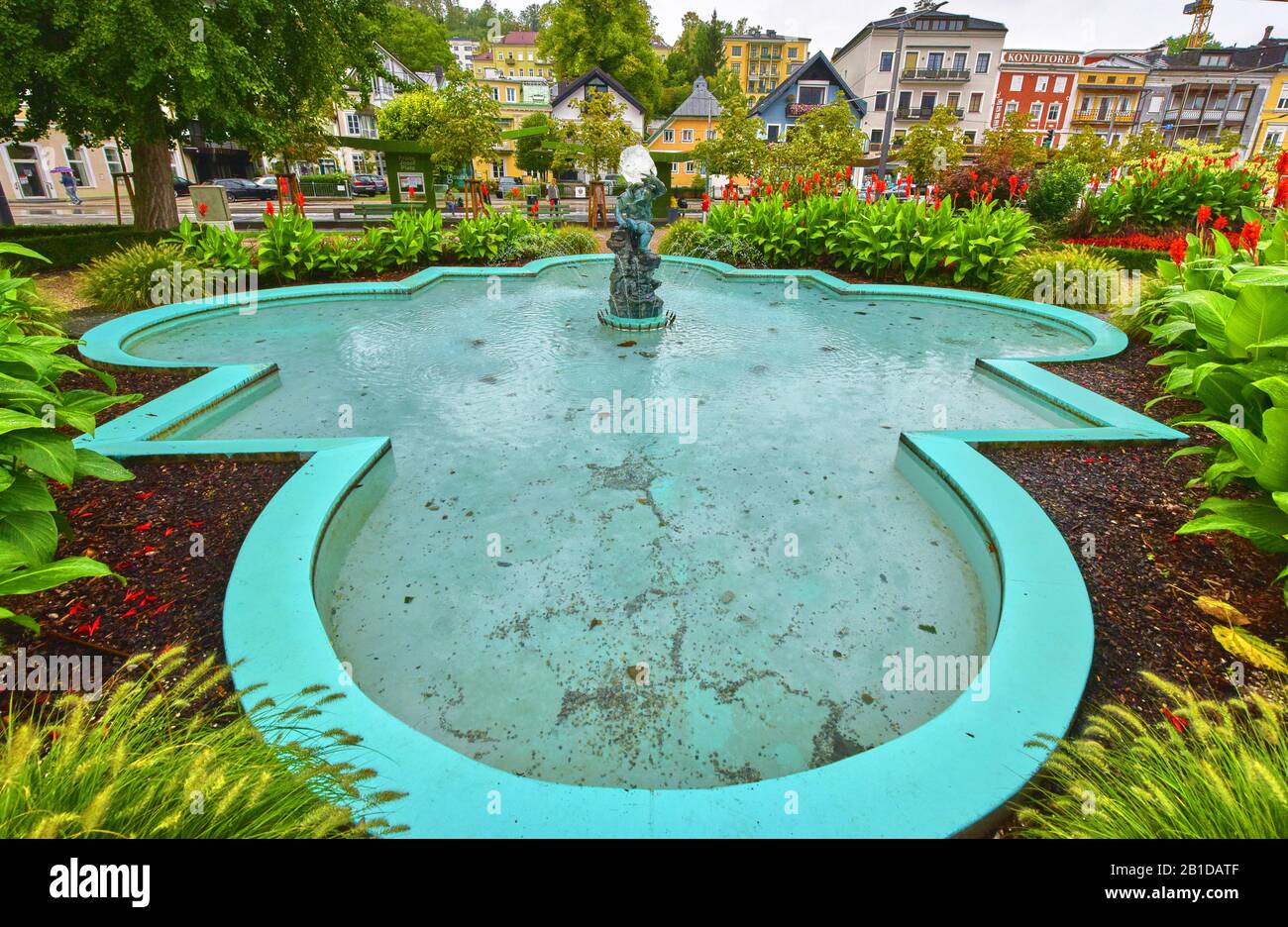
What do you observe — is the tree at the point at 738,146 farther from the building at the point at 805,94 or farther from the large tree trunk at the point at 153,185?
the building at the point at 805,94

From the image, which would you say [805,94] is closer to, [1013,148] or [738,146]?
[738,146]

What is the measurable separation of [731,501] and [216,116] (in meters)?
15.2

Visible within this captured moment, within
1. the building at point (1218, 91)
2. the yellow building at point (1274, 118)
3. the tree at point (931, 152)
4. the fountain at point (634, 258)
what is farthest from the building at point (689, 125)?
the yellow building at point (1274, 118)

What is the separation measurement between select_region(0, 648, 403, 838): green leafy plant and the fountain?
299 inches

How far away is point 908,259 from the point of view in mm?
11562

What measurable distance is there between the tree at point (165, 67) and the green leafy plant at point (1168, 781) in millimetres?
15592

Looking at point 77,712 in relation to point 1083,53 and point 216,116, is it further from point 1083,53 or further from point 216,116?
point 1083,53

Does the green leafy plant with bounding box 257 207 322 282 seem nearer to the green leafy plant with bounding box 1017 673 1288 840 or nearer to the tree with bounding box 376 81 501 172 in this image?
the tree with bounding box 376 81 501 172

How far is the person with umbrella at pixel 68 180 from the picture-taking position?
34.5 meters

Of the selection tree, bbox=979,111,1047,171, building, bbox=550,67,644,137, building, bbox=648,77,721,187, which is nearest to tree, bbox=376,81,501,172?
tree, bbox=979,111,1047,171

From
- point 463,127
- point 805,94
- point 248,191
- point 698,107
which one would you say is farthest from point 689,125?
point 463,127

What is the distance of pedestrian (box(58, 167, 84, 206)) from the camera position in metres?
34.5
